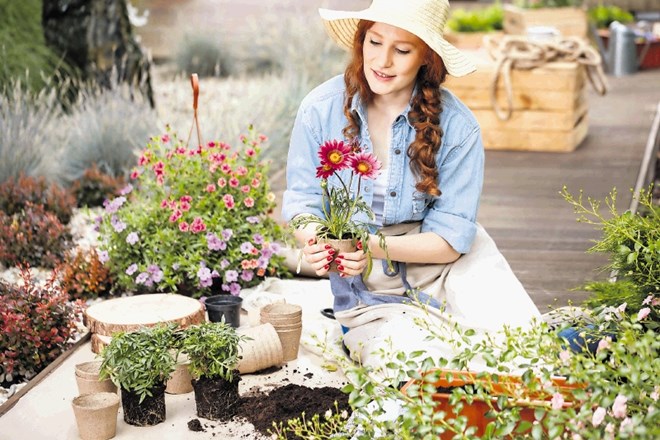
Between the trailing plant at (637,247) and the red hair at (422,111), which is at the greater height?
the red hair at (422,111)

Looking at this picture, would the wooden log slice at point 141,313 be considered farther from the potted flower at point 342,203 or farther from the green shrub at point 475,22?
the green shrub at point 475,22

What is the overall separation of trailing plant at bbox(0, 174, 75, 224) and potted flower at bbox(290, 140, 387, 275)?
2235 mm

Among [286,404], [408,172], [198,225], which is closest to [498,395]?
[286,404]

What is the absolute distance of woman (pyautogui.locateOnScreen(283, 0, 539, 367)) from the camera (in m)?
3.24

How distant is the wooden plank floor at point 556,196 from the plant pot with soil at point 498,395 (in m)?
Answer: 0.92

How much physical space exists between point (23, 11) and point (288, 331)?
15.1ft

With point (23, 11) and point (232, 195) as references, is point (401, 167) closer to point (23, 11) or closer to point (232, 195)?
point (232, 195)

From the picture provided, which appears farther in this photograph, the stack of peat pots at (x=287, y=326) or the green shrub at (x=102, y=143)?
the green shrub at (x=102, y=143)

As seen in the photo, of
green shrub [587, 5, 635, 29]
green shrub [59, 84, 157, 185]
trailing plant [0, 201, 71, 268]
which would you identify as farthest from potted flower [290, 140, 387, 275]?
green shrub [587, 5, 635, 29]

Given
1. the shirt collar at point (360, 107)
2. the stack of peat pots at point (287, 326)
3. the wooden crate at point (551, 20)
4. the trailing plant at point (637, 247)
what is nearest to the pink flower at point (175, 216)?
the stack of peat pots at point (287, 326)

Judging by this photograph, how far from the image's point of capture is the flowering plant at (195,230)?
4.11 meters

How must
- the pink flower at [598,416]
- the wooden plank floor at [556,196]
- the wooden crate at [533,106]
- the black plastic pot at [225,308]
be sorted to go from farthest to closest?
the wooden crate at [533,106], the wooden plank floor at [556,196], the black plastic pot at [225,308], the pink flower at [598,416]

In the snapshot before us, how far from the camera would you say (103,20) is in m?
7.17

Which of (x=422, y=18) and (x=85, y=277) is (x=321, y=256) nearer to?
(x=422, y=18)
